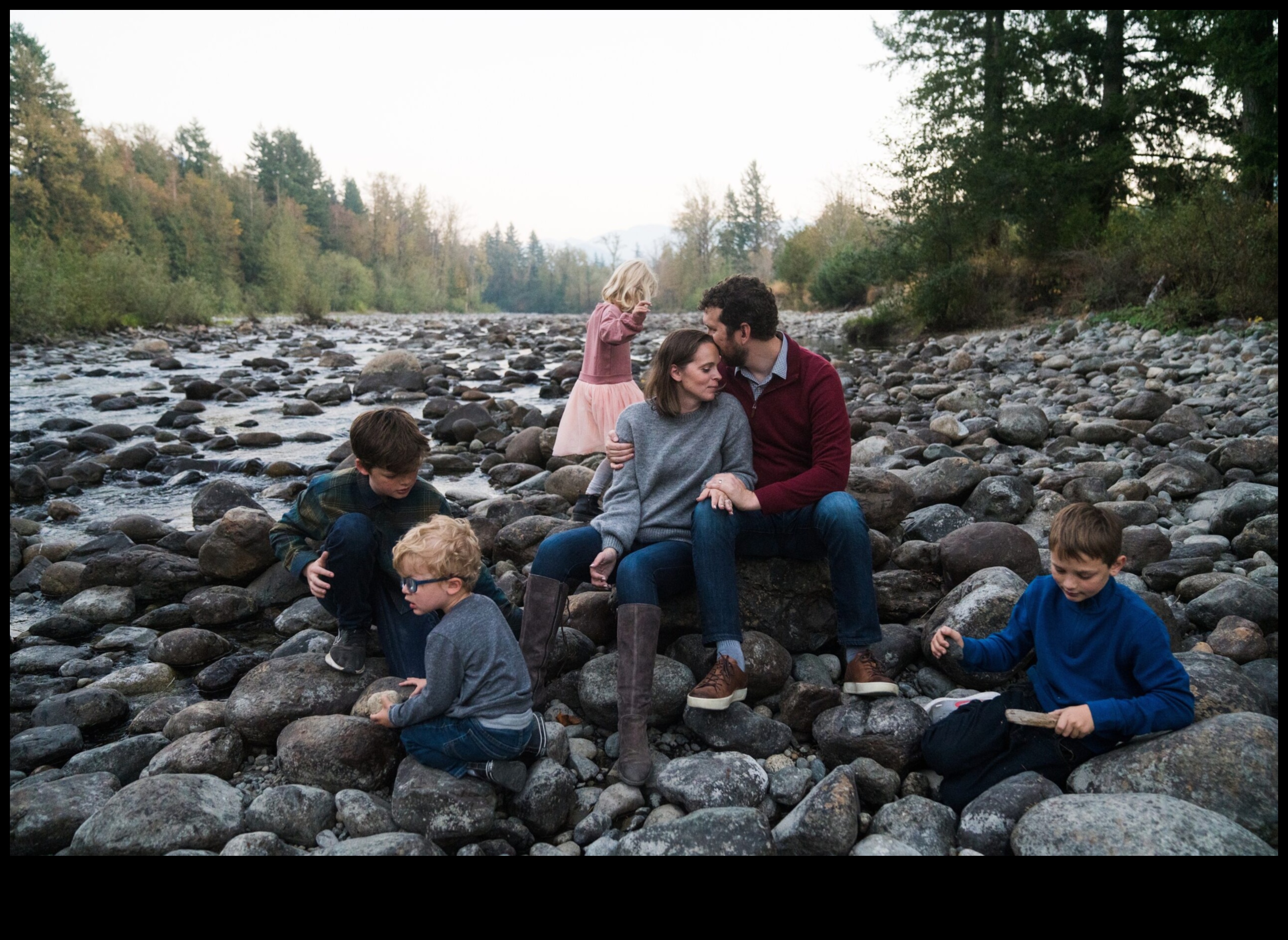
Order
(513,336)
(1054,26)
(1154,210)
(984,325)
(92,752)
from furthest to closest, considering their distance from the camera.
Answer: (513,336)
(984,325)
(1054,26)
(1154,210)
(92,752)

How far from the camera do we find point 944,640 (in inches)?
114

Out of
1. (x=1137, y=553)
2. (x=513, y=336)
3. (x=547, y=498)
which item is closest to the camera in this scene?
(x=1137, y=553)

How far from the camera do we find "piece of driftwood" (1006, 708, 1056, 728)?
2.49 m

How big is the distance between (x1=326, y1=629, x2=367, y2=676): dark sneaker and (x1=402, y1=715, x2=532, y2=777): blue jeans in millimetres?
661

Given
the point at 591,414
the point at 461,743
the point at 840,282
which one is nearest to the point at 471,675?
the point at 461,743

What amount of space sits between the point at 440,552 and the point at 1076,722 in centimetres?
193

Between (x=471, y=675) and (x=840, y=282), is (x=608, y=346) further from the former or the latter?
(x=840, y=282)

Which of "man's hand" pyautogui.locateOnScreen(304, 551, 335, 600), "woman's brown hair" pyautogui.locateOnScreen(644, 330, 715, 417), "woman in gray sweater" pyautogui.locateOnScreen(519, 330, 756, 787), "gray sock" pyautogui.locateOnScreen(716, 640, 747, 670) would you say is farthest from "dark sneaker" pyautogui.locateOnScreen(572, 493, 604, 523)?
"man's hand" pyautogui.locateOnScreen(304, 551, 335, 600)

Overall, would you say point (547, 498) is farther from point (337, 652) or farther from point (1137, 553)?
point (1137, 553)

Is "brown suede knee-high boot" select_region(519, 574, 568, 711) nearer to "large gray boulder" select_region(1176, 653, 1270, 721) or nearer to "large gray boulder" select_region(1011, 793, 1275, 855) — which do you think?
"large gray boulder" select_region(1011, 793, 1275, 855)

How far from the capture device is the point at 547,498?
6020 millimetres
